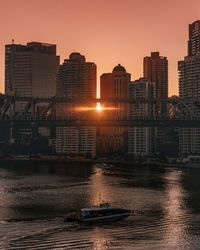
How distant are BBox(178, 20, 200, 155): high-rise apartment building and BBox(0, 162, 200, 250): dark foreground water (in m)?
33.6

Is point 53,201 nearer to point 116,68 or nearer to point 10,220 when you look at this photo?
point 10,220

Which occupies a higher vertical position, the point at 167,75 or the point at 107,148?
the point at 167,75

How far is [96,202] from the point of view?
30.2m

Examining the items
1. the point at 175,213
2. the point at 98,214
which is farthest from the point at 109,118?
the point at 98,214

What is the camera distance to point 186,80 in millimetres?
88750

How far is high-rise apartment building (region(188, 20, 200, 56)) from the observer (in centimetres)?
9806

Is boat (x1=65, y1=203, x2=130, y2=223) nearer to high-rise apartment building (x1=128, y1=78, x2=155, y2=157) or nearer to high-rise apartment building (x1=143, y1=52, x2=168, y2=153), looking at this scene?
high-rise apartment building (x1=128, y1=78, x2=155, y2=157)

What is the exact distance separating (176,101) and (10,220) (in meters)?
50.5

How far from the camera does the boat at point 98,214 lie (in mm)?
23906

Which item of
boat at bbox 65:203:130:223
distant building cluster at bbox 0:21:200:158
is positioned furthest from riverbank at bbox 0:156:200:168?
boat at bbox 65:203:130:223

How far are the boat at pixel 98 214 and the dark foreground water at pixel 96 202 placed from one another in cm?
46

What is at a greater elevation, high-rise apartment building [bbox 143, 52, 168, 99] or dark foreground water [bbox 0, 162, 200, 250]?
high-rise apartment building [bbox 143, 52, 168, 99]

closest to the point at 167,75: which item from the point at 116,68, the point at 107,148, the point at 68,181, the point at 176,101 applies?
the point at 116,68

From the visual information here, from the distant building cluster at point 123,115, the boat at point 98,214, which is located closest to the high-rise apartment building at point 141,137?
the distant building cluster at point 123,115
